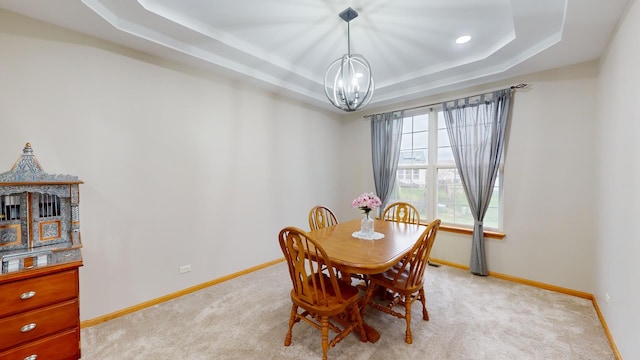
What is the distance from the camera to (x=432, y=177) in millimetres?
3934

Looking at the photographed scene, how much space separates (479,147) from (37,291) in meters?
4.39

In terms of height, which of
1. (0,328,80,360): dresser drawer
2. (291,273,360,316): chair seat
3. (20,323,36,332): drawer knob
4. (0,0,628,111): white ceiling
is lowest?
(0,328,80,360): dresser drawer

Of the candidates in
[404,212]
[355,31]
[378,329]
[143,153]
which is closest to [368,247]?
[378,329]

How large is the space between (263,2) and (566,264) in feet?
13.5

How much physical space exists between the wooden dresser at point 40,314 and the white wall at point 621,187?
3.47m

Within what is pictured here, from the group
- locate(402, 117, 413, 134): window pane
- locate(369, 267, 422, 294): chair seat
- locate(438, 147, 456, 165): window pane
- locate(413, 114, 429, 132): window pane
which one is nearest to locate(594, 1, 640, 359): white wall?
locate(369, 267, 422, 294): chair seat

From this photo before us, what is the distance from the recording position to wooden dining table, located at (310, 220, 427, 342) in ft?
5.68

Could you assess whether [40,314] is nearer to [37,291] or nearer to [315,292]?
[37,291]

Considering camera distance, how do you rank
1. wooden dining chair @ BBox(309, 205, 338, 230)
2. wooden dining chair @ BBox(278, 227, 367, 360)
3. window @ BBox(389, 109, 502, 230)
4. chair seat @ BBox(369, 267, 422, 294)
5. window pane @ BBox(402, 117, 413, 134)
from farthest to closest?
window pane @ BBox(402, 117, 413, 134)
window @ BBox(389, 109, 502, 230)
wooden dining chair @ BBox(309, 205, 338, 230)
chair seat @ BBox(369, 267, 422, 294)
wooden dining chair @ BBox(278, 227, 367, 360)

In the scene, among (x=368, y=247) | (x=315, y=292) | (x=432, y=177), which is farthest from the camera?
(x=432, y=177)

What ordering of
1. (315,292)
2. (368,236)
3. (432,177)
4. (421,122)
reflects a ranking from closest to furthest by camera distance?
(315,292) → (368,236) → (432,177) → (421,122)

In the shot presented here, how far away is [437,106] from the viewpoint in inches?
151

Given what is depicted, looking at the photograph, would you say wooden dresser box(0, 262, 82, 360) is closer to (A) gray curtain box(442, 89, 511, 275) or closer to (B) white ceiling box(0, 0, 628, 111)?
(B) white ceiling box(0, 0, 628, 111)

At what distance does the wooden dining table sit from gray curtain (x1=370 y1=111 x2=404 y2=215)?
1467 mm
